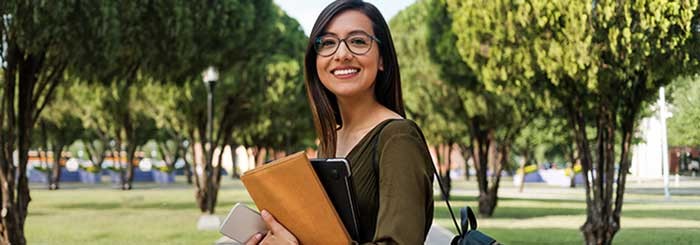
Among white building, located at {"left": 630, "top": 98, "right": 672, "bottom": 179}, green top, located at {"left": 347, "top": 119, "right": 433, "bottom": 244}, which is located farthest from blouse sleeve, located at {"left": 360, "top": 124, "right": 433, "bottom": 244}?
white building, located at {"left": 630, "top": 98, "right": 672, "bottom": 179}

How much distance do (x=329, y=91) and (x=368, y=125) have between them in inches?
9.3

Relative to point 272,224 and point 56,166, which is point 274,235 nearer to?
point 272,224

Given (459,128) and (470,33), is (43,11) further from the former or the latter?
(459,128)

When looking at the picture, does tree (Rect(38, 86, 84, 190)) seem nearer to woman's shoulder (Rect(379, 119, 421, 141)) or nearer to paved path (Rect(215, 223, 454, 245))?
paved path (Rect(215, 223, 454, 245))

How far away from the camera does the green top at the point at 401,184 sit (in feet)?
6.91

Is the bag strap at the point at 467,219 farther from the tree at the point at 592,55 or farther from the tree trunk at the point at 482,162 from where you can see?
the tree trunk at the point at 482,162

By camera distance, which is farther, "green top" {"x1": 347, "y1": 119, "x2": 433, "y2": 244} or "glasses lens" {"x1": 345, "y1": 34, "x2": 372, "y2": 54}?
"glasses lens" {"x1": 345, "y1": 34, "x2": 372, "y2": 54}

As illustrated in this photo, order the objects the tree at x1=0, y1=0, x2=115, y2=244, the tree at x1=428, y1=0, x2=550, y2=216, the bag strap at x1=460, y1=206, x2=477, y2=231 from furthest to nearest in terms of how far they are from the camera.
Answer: the tree at x1=428, y1=0, x2=550, y2=216
the tree at x1=0, y1=0, x2=115, y2=244
the bag strap at x1=460, y1=206, x2=477, y2=231

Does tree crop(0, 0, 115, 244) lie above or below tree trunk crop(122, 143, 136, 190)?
above

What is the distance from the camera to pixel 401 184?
2.11 meters

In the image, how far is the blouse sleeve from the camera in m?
2.11

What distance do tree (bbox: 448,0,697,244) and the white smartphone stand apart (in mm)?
12030

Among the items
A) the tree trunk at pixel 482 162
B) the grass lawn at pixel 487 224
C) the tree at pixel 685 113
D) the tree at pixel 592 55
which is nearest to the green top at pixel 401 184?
the tree at pixel 592 55

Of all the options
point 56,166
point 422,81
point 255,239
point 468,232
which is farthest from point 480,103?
point 56,166
